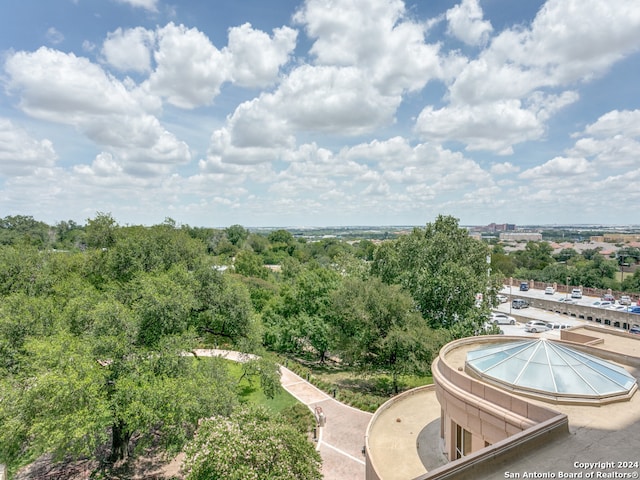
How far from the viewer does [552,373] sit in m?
11.8

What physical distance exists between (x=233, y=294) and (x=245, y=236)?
12445 centimetres

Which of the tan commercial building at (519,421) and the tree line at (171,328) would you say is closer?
the tan commercial building at (519,421)

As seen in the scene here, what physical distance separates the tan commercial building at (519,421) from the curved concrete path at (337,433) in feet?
12.8

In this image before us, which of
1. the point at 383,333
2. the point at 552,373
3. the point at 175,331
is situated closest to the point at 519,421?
the point at 552,373

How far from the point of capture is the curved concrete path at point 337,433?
17.9 meters

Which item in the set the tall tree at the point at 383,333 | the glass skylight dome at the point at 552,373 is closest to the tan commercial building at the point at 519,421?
the glass skylight dome at the point at 552,373

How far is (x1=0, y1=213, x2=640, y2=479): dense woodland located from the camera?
1426 centimetres

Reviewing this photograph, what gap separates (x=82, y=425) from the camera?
13.9 meters

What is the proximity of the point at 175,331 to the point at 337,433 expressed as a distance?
11.3 meters

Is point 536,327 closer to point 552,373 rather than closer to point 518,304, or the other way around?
point 518,304

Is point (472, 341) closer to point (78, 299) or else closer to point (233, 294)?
point (233, 294)

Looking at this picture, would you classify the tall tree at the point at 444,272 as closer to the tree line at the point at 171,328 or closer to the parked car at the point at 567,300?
the tree line at the point at 171,328

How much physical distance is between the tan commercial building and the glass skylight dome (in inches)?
1.2

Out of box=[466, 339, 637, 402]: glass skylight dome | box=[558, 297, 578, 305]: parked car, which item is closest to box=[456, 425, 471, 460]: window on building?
box=[466, 339, 637, 402]: glass skylight dome
